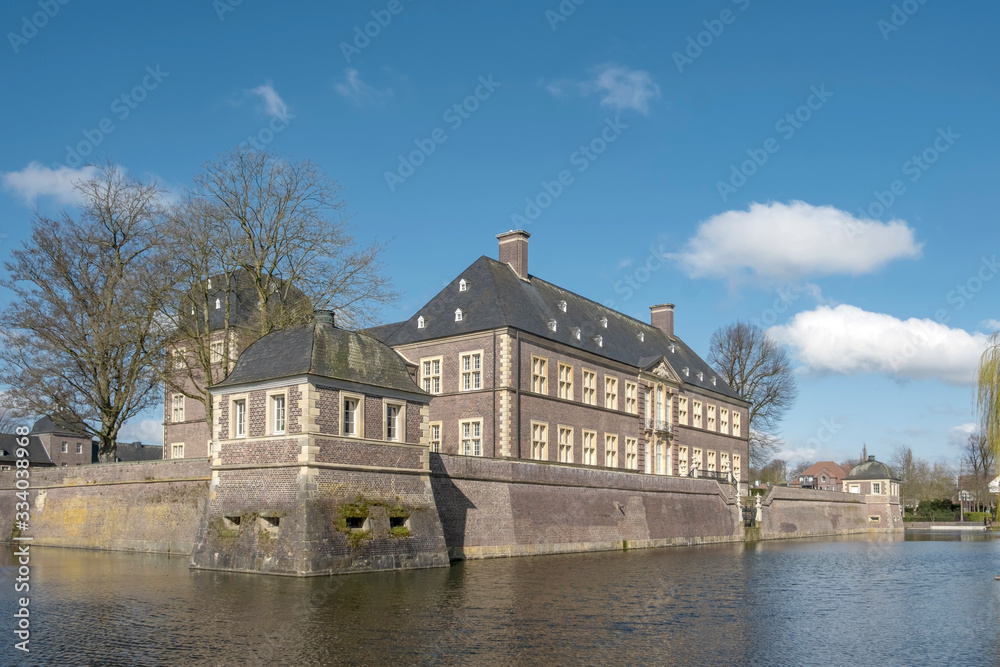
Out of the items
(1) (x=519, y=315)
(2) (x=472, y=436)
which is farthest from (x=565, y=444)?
(1) (x=519, y=315)

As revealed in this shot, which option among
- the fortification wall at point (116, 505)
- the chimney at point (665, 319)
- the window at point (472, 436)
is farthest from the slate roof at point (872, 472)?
the fortification wall at point (116, 505)

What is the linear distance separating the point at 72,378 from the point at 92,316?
2.74m

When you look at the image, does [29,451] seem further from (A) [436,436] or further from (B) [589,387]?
(B) [589,387]

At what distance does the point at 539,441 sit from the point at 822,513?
29.3 meters

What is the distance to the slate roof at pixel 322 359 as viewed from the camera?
77.6 ft

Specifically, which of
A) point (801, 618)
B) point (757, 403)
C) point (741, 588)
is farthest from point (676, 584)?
point (757, 403)

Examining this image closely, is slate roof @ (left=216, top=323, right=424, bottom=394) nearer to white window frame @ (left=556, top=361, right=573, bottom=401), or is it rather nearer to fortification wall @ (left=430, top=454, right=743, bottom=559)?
fortification wall @ (left=430, top=454, right=743, bottom=559)

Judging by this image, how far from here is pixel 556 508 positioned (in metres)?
32.8

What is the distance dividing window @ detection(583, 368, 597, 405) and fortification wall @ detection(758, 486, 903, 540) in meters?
14.0

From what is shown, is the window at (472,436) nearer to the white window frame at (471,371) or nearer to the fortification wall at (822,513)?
the white window frame at (471,371)

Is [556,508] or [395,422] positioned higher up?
[395,422]

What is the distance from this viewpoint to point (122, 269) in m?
35.5

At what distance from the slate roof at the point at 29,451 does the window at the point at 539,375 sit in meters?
47.9

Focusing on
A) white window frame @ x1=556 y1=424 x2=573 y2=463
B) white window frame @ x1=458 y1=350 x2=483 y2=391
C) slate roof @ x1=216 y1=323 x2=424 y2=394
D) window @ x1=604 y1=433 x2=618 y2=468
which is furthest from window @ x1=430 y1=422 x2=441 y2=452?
slate roof @ x1=216 y1=323 x2=424 y2=394
